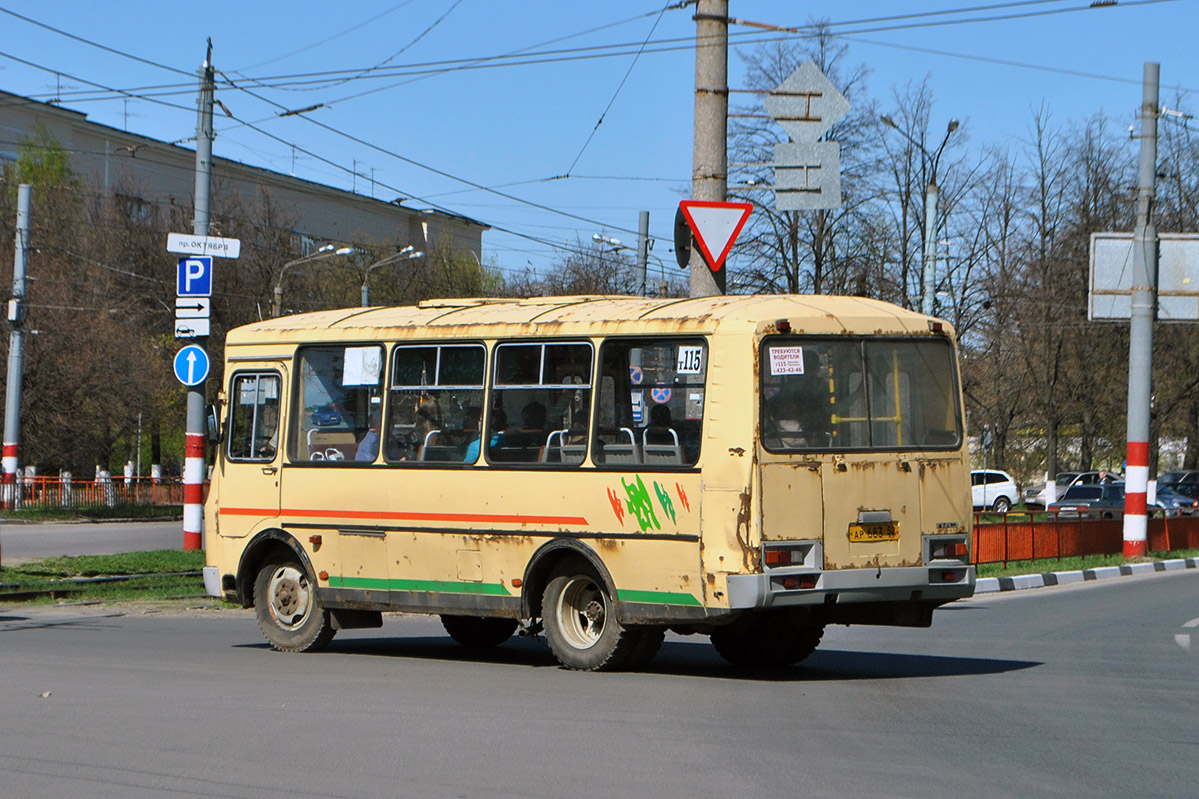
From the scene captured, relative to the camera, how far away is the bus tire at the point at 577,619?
10836mm

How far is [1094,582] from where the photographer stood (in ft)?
79.6

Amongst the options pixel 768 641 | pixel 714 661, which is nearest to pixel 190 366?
pixel 714 661

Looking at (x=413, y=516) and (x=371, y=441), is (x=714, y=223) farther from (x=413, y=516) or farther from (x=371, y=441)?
(x=413, y=516)

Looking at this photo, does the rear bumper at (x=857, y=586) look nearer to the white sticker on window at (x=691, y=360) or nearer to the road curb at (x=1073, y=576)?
the white sticker on window at (x=691, y=360)

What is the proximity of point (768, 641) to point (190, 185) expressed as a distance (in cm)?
6261

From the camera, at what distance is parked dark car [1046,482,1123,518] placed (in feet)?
134

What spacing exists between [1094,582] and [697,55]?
13687 millimetres

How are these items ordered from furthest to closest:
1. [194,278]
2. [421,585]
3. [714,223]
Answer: [194,278]
[714,223]
[421,585]

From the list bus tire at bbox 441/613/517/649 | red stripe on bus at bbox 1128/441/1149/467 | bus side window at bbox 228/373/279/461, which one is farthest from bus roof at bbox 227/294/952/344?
red stripe on bus at bbox 1128/441/1149/467

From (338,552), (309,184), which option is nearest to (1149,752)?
(338,552)

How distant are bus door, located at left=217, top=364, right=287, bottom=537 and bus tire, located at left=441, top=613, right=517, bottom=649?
1.81 metres

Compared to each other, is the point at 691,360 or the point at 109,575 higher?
the point at 691,360

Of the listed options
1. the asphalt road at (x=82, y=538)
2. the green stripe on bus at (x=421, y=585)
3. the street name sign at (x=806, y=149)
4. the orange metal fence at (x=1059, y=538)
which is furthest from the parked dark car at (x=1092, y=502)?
the green stripe on bus at (x=421, y=585)

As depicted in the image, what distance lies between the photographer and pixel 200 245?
19.9 metres
